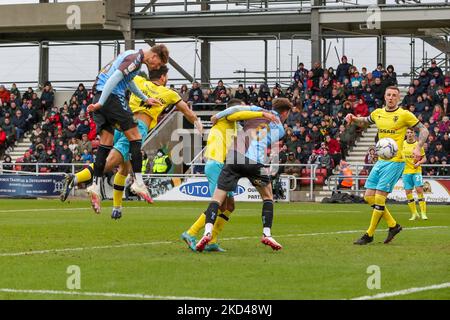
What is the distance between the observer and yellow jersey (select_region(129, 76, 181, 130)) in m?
16.8

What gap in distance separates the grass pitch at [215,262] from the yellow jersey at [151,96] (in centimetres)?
212

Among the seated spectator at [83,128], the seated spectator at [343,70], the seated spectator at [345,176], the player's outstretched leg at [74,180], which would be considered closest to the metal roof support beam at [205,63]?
the seated spectator at [83,128]

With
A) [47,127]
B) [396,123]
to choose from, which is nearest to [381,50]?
[47,127]

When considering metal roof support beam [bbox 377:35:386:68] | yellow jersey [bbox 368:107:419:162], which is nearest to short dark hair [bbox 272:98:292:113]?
yellow jersey [bbox 368:107:419:162]

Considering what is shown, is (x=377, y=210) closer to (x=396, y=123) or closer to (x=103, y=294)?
(x=396, y=123)

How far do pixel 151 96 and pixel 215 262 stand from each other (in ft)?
19.9

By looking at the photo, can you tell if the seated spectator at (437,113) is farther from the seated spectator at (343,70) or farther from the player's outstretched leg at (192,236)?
the player's outstretched leg at (192,236)

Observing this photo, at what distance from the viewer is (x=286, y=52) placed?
42.3m

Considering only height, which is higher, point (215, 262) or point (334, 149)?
point (334, 149)

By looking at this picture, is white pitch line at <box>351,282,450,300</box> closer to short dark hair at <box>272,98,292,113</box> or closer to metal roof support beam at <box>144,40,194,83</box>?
short dark hair at <box>272,98,292,113</box>

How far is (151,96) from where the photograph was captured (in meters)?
17.2
